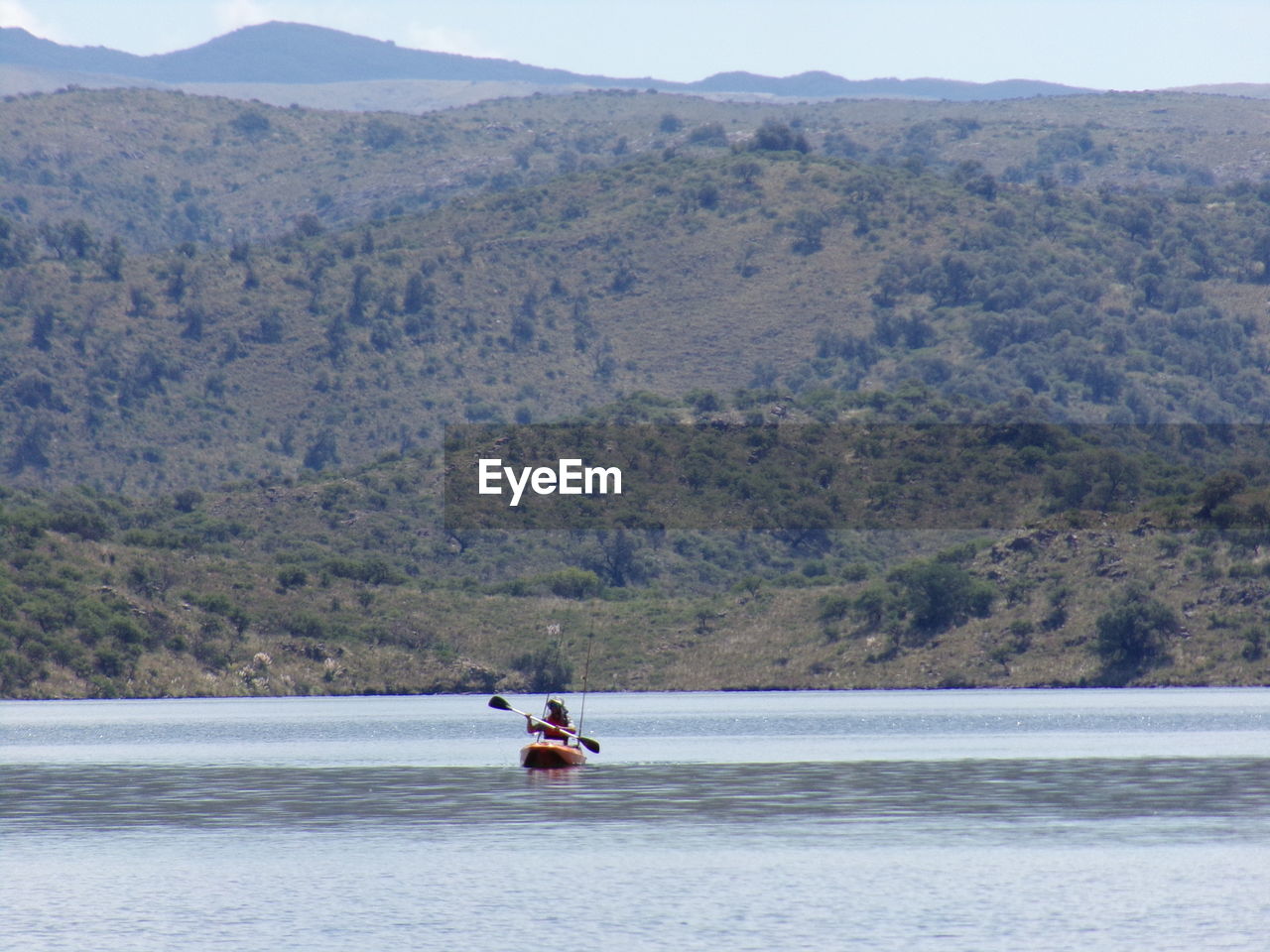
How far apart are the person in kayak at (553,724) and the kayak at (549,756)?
32 cm

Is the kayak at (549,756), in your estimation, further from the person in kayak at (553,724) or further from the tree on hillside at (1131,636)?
the tree on hillside at (1131,636)

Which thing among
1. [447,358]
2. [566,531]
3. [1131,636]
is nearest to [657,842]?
[1131,636]

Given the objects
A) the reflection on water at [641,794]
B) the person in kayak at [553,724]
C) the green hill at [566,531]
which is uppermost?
the green hill at [566,531]

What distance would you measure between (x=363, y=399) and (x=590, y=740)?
125m

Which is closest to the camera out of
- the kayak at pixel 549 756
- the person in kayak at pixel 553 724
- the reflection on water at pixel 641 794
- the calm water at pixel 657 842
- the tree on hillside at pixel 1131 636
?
the calm water at pixel 657 842

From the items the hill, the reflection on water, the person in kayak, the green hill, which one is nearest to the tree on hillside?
the green hill

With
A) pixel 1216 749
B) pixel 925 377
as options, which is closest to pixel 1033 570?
pixel 1216 749

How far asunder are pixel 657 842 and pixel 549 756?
16547 millimetres

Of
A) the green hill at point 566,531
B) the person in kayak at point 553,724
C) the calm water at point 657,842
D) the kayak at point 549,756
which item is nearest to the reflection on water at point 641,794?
the calm water at point 657,842

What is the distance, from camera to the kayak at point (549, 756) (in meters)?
58.2

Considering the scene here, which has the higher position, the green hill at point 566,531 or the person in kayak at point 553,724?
the green hill at point 566,531

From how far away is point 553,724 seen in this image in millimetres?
59594

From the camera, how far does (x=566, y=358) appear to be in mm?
191500

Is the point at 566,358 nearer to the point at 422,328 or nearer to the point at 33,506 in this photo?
the point at 422,328
